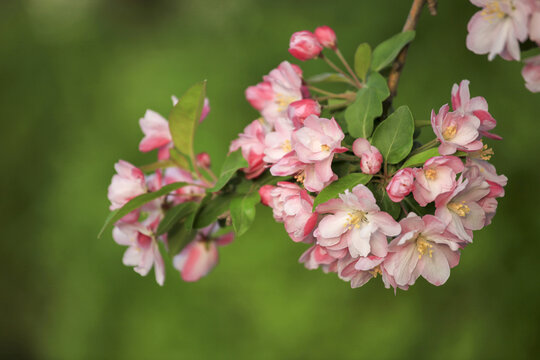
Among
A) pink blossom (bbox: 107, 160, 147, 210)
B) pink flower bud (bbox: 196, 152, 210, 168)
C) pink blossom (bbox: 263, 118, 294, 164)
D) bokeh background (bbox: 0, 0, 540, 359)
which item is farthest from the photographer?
bokeh background (bbox: 0, 0, 540, 359)

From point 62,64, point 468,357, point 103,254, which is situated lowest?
point 468,357

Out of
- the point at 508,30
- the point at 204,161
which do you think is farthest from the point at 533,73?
the point at 204,161

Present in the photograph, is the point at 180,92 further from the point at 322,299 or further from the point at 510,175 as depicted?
the point at 510,175

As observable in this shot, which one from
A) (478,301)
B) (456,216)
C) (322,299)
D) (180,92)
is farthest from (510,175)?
(456,216)

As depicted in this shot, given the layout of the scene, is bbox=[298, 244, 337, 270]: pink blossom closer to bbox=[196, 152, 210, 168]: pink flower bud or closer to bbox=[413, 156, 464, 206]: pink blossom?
bbox=[413, 156, 464, 206]: pink blossom

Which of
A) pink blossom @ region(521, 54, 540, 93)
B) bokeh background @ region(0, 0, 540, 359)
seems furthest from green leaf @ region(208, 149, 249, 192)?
bokeh background @ region(0, 0, 540, 359)

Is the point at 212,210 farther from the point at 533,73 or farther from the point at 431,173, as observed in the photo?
the point at 533,73
